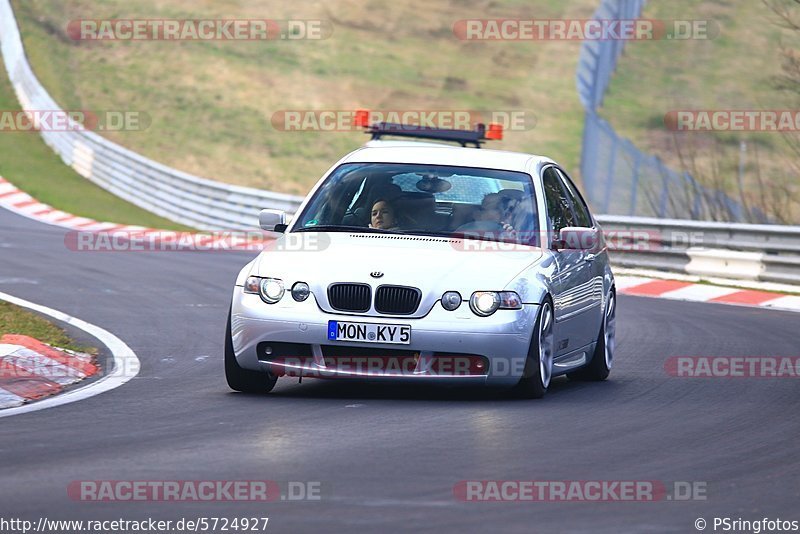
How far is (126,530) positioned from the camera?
Result: 233 inches

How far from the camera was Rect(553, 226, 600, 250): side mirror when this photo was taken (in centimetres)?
1065

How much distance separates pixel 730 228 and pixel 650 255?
1.57 metres

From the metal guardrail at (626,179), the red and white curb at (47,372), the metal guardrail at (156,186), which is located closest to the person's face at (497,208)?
the red and white curb at (47,372)

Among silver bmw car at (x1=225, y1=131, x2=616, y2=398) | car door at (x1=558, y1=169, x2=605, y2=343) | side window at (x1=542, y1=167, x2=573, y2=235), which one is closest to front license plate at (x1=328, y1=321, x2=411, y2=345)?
silver bmw car at (x1=225, y1=131, x2=616, y2=398)

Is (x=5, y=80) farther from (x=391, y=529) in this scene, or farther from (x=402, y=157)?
(x=391, y=529)

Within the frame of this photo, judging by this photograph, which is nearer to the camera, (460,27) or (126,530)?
(126,530)

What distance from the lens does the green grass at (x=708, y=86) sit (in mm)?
43375

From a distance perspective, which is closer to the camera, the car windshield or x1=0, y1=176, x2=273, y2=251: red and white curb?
the car windshield

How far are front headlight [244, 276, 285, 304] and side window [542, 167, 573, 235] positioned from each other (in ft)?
6.91

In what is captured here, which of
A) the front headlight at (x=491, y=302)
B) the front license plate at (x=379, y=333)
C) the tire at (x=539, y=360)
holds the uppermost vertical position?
the front headlight at (x=491, y=302)

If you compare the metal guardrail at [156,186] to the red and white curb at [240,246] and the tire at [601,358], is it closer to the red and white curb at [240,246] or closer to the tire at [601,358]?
the red and white curb at [240,246]

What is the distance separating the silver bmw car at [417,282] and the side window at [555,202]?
0.03 m

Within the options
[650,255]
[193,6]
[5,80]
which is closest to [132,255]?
[650,255]

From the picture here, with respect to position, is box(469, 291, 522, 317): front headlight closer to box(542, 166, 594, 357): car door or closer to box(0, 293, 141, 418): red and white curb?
box(542, 166, 594, 357): car door
